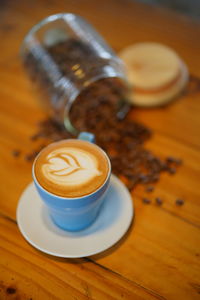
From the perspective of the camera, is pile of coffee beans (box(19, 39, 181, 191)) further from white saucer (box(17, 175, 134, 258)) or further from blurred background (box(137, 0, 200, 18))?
blurred background (box(137, 0, 200, 18))

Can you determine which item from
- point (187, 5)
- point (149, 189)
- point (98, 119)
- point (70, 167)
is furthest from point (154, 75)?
point (187, 5)

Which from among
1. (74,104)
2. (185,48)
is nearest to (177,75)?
(185,48)

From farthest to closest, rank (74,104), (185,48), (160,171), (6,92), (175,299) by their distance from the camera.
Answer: (185,48) → (6,92) → (74,104) → (160,171) → (175,299)

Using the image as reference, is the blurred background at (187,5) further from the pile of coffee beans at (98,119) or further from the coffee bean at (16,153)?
the coffee bean at (16,153)

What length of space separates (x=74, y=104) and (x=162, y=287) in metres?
0.49

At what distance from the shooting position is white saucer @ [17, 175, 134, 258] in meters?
0.66

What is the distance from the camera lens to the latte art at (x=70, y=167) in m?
0.64

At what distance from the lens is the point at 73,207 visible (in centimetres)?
62

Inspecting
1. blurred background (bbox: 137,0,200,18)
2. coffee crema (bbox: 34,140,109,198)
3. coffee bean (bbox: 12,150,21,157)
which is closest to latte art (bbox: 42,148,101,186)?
coffee crema (bbox: 34,140,109,198)

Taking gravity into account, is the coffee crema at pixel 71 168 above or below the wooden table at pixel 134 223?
above

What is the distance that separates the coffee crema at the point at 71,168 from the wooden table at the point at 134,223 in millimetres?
142

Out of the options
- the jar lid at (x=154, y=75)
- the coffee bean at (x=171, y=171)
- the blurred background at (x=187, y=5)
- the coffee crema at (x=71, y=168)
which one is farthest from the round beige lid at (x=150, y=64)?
the blurred background at (x=187, y=5)

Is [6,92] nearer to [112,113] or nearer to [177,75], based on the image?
[112,113]

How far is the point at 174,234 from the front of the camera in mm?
717
